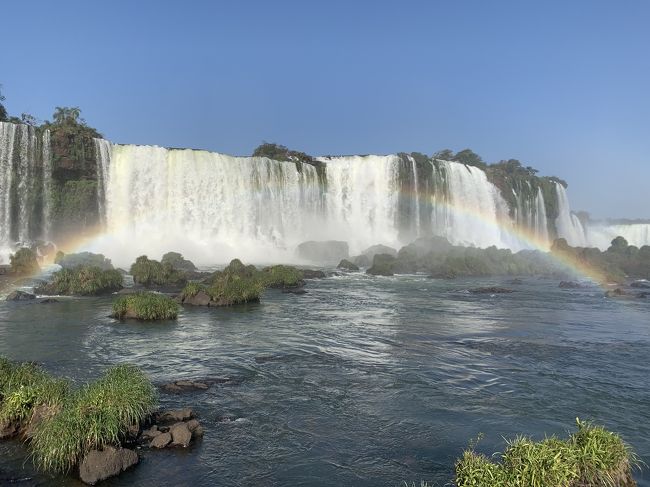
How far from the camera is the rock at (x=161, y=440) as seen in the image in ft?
28.1

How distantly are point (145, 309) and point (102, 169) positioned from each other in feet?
89.2

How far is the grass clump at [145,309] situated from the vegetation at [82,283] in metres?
6.61

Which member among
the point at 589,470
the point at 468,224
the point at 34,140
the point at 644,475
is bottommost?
the point at 644,475

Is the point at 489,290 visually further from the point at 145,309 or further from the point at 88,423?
the point at 88,423

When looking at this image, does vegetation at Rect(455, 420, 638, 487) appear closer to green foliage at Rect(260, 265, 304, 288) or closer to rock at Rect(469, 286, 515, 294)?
green foliage at Rect(260, 265, 304, 288)

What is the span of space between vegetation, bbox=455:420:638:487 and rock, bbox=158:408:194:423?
5.03m

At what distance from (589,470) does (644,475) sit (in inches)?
89.0

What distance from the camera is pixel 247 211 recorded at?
49.6 metres

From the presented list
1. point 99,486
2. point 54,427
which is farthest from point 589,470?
point 54,427

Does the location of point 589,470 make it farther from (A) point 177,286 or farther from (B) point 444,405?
(A) point 177,286

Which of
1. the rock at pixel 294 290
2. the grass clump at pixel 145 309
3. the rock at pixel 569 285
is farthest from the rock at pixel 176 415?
the rock at pixel 569 285

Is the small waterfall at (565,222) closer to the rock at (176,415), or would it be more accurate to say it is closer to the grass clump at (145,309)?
the grass clump at (145,309)

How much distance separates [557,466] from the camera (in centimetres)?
641

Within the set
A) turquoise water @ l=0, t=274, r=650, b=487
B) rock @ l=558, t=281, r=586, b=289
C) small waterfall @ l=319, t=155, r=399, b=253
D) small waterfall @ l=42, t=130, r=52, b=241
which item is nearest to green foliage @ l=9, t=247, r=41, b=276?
turquoise water @ l=0, t=274, r=650, b=487
